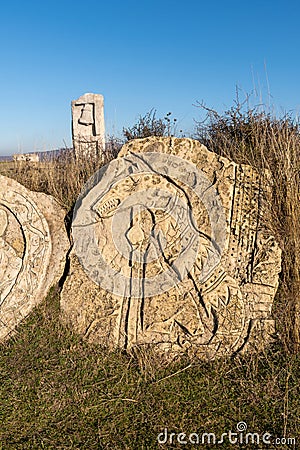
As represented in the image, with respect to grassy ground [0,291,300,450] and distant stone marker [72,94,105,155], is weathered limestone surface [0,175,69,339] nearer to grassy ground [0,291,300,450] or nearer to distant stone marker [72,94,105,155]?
grassy ground [0,291,300,450]

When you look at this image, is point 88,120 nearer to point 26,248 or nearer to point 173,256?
point 26,248

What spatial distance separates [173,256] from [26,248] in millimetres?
1490

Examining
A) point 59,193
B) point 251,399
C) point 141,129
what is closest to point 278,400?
point 251,399

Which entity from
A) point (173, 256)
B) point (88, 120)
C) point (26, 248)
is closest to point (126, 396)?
point (173, 256)

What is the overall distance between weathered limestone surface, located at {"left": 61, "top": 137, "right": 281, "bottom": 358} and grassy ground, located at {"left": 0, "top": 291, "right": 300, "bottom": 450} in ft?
0.82

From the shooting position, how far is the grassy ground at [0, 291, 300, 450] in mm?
2941

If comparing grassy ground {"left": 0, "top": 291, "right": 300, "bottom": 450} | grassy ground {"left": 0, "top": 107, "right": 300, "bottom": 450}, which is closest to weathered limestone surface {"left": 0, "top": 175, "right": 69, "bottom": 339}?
grassy ground {"left": 0, "top": 107, "right": 300, "bottom": 450}

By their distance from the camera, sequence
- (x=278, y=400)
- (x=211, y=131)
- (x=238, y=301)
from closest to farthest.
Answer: (x=278, y=400)
(x=238, y=301)
(x=211, y=131)

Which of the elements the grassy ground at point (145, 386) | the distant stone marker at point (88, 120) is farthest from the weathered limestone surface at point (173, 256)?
the distant stone marker at point (88, 120)

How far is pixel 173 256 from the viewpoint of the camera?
4.14 m

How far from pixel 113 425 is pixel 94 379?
531 mm

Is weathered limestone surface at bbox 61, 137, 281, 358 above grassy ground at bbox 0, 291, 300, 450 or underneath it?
above

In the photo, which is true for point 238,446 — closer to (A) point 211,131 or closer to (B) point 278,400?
(B) point 278,400

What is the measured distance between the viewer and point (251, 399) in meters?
3.24
